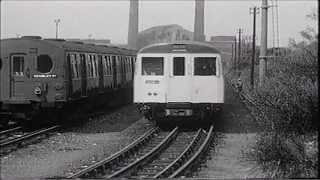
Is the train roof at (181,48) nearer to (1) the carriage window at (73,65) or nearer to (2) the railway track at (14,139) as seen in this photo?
(1) the carriage window at (73,65)

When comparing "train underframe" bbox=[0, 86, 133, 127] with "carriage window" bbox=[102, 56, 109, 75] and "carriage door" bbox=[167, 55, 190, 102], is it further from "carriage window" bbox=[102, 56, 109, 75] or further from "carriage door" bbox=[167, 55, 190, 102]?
"carriage door" bbox=[167, 55, 190, 102]

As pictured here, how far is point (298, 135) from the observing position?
29.3ft

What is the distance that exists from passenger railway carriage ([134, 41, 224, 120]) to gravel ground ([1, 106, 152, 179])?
127cm

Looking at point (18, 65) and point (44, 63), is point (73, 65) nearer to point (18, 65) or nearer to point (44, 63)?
point (44, 63)

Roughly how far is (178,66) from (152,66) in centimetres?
80

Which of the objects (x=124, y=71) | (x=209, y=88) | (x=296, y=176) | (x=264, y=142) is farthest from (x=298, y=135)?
(x=124, y=71)

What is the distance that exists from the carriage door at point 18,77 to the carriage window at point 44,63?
0.37 metres

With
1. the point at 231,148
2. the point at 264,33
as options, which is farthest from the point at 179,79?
the point at 264,33

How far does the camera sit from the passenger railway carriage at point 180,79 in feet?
54.0

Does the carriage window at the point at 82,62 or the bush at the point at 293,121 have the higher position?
the carriage window at the point at 82,62

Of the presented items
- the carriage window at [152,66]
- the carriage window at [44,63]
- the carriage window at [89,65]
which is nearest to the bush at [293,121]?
the carriage window at [152,66]

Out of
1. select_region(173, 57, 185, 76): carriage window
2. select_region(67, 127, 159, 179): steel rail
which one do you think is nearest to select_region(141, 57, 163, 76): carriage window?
select_region(173, 57, 185, 76): carriage window

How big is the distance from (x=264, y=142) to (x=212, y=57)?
791 cm

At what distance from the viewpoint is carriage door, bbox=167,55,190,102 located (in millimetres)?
16469
